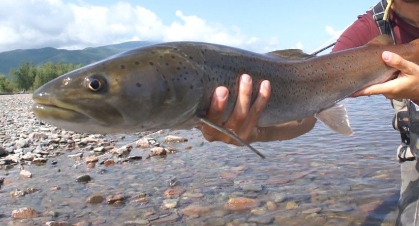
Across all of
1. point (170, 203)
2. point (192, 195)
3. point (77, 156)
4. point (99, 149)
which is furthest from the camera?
point (99, 149)

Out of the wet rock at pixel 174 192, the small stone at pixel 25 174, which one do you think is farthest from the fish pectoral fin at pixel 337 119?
the small stone at pixel 25 174

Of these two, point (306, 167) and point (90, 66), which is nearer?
point (90, 66)

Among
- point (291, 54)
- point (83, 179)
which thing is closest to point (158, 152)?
point (83, 179)

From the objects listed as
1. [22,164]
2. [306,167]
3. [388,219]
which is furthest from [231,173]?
[22,164]

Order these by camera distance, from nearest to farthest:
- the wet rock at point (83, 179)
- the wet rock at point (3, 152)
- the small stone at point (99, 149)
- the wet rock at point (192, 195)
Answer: the wet rock at point (192, 195), the wet rock at point (83, 179), the wet rock at point (3, 152), the small stone at point (99, 149)

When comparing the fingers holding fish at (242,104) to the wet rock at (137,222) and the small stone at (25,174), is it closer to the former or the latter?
the wet rock at (137,222)

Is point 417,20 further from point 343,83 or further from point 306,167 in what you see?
point 306,167

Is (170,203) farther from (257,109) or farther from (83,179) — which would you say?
(257,109)

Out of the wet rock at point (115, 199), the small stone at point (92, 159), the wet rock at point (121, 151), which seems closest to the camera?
the wet rock at point (115, 199)
